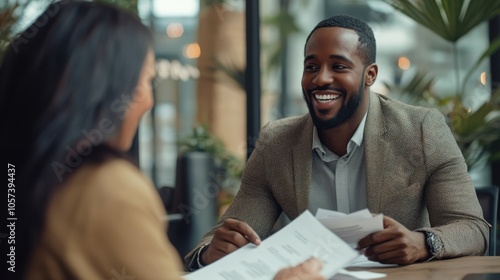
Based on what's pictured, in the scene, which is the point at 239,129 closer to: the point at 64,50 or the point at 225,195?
the point at 225,195

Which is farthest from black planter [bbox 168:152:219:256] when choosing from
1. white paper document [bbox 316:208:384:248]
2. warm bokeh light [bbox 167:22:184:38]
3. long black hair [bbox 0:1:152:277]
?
long black hair [bbox 0:1:152:277]

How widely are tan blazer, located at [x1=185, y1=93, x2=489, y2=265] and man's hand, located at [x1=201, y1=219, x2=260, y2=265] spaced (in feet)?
0.50

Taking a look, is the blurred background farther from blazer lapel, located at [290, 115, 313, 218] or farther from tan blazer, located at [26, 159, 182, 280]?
tan blazer, located at [26, 159, 182, 280]

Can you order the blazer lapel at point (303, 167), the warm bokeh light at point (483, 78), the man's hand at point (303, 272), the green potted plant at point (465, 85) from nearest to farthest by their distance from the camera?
the man's hand at point (303, 272) → the blazer lapel at point (303, 167) → the green potted plant at point (465, 85) → the warm bokeh light at point (483, 78)

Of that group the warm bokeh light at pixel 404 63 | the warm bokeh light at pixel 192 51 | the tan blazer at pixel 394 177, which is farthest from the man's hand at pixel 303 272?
the warm bokeh light at pixel 192 51

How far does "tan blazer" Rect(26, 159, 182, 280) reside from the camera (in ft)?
3.54

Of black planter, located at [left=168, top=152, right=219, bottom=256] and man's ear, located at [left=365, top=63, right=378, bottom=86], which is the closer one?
man's ear, located at [left=365, top=63, right=378, bottom=86]

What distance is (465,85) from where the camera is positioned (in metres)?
4.08

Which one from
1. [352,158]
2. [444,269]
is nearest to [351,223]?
[444,269]

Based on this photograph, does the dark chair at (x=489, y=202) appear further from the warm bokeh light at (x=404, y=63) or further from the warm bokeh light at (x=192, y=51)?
the warm bokeh light at (x=192, y=51)

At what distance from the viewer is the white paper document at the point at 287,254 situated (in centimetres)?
177

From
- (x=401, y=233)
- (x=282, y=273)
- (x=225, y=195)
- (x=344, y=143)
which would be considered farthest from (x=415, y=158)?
(x=225, y=195)

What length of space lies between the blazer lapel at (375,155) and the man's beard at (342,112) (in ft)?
0.18

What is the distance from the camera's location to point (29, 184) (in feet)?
3.62
